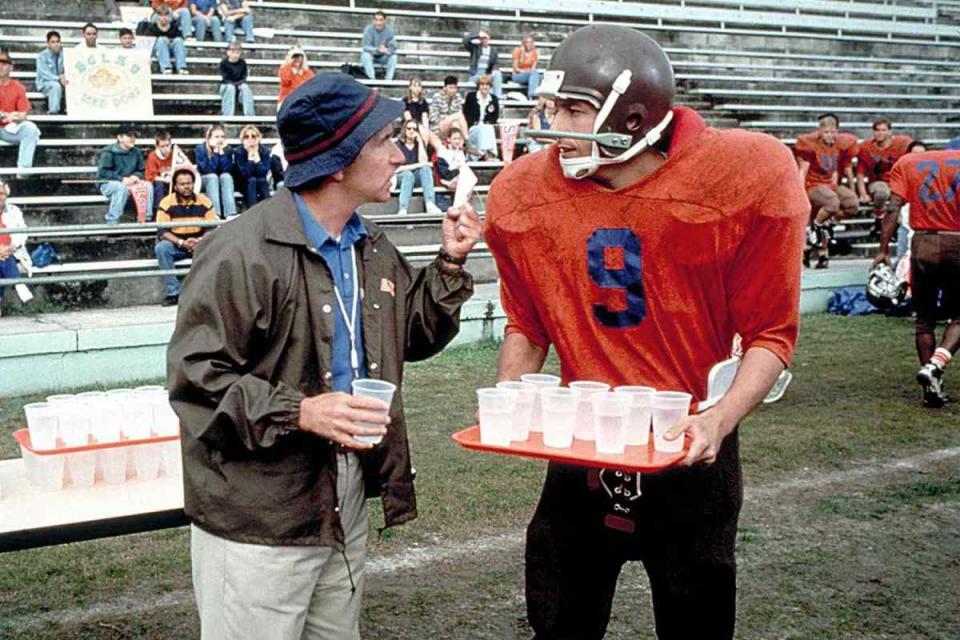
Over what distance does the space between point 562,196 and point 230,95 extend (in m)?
13.0

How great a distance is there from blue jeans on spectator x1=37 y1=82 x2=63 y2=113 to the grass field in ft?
24.7

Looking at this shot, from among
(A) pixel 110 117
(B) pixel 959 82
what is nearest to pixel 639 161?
(A) pixel 110 117

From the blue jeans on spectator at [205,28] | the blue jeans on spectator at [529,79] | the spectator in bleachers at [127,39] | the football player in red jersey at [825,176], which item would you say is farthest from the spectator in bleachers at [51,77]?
the football player in red jersey at [825,176]

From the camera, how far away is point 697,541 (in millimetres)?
3008

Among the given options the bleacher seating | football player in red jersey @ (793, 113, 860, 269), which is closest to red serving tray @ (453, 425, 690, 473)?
the bleacher seating

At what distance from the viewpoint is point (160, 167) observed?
13250 millimetres

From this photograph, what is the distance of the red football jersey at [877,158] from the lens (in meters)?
17.6

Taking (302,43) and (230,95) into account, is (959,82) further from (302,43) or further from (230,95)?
(230,95)

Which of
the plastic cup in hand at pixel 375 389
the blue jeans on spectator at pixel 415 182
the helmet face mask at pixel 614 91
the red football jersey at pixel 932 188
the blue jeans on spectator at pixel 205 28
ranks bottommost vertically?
the blue jeans on spectator at pixel 415 182

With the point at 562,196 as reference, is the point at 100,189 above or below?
below

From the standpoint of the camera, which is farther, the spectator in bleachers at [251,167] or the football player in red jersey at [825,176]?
the football player in red jersey at [825,176]

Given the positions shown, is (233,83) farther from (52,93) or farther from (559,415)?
(559,415)

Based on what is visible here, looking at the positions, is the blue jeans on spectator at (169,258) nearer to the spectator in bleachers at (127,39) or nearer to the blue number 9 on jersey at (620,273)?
the spectator in bleachers at (127,39)

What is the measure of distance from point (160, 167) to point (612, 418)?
11361 mm
